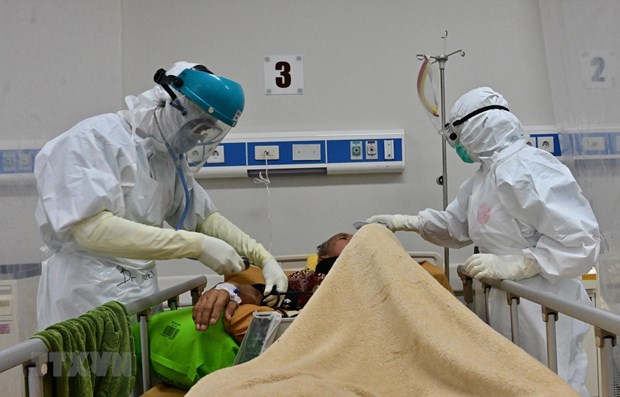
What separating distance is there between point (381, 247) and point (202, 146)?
731mm

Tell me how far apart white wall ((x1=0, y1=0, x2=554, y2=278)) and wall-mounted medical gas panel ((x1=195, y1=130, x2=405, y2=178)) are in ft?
0.20

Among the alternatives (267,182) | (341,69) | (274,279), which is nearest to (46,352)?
(274,279)

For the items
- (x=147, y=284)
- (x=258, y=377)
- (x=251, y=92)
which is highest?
(x=251, y=92)

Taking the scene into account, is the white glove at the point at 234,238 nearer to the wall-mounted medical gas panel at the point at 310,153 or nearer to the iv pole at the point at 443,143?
the wall-mounted medical gas panel at the point at 310,153

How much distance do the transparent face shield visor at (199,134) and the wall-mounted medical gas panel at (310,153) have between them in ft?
2.89

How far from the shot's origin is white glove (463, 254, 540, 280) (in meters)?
1.65

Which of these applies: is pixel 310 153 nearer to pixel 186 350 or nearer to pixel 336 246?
pixel 336 246

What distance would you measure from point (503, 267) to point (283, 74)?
1.52 meters

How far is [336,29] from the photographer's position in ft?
8.95

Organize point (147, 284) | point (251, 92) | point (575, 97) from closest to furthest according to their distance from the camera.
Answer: point (147, 284) → point (575, 97) → point (251, 92)

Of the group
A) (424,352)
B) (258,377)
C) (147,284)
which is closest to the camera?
(258,377)

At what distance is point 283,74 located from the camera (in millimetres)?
2711

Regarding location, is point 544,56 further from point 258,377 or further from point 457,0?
point 258,377

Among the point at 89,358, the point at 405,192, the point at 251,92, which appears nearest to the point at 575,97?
the point at 405,192
